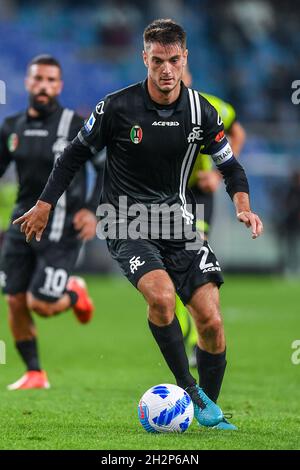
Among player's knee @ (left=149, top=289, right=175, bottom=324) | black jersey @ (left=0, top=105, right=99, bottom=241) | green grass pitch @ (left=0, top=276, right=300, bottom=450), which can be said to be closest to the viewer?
green grass pitch @ (left=0, top=276, right=300, bottom=450)

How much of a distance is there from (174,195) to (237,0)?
2397 cm

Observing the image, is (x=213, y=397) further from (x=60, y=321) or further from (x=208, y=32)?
(x=208, y=32)

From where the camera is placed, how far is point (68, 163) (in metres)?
6.34

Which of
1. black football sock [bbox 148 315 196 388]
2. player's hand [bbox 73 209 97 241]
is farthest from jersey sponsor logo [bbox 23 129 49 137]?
black football sock [bbox 148 315 196 388]

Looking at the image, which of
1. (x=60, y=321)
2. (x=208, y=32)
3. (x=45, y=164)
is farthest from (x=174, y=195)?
(x=208, y=32)

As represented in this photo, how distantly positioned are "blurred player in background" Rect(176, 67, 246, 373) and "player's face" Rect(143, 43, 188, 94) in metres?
2.82

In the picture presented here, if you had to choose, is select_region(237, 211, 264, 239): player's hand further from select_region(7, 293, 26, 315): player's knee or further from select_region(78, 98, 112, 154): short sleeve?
select_region(7, 293, 26, 315): player's knee

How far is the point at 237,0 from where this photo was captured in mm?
29531

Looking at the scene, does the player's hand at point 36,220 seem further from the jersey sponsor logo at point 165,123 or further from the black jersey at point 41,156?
the black jersey at point 41,156

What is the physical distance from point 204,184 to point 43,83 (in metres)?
1.63
